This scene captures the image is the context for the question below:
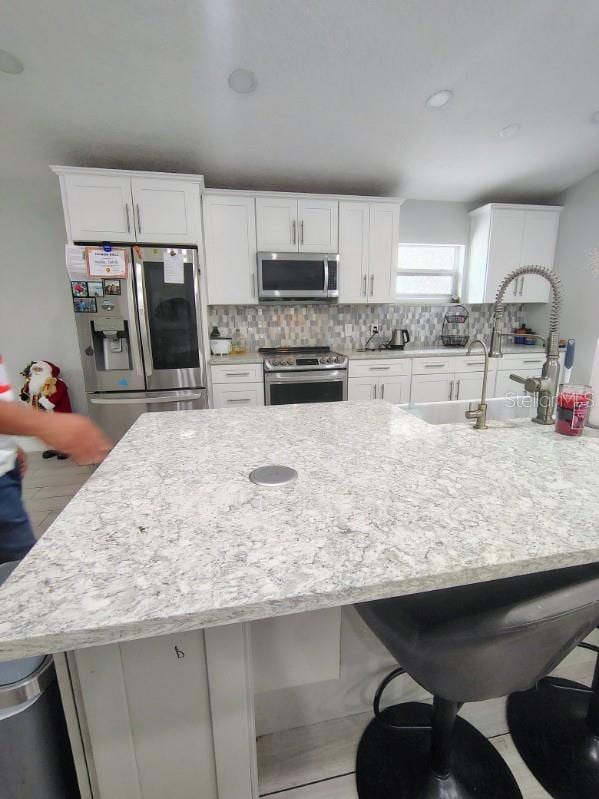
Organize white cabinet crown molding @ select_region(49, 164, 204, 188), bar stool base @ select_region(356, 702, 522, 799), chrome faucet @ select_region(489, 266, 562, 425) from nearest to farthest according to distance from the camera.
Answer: bar stool base @ select_region(356, 702, 522, 799) → chrome faucet @ select_region(489, 266, 562, 425) → white cabinet crown molding @ select_region(49, 164, 204, 188)

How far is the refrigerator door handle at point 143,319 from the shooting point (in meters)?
2.73

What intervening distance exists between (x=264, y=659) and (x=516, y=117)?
3.65 metres

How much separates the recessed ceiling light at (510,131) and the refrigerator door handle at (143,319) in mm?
2917

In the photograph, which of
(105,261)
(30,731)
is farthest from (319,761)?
(105,261)

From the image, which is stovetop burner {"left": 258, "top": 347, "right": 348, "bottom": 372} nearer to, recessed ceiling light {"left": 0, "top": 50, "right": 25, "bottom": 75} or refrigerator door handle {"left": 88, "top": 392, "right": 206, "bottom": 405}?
refrigerator door handle {"left": 88, "top": 392, "right": 206, "bottom": 405}

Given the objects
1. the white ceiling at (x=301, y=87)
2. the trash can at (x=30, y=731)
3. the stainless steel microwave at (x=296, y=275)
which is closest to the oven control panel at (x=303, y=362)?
the stainless steel microwave at (x=296, y=275)

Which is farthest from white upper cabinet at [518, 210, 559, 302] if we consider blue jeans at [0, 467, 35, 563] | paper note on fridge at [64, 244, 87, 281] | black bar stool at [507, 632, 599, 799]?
blue jeans at [0, 467, 35, 563]

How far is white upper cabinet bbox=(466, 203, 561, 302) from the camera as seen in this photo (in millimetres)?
3664

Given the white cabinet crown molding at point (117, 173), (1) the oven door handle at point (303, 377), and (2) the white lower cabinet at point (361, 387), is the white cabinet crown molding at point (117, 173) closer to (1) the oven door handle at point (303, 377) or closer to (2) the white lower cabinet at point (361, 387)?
(1) the oven door handle at point (303, 377)

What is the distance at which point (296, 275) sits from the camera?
3236mm

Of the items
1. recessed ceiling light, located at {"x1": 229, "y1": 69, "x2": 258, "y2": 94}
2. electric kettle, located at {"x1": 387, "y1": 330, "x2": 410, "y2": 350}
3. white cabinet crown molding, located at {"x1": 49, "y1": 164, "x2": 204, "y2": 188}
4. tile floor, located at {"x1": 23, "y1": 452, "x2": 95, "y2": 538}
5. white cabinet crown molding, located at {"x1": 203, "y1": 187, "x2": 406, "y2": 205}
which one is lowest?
tile floor, located at {"x1": 23, "y1": 452, "x2": 95, "y2": 538}

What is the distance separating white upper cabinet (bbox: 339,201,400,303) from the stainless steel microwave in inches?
7.5

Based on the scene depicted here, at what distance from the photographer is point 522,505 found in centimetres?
71

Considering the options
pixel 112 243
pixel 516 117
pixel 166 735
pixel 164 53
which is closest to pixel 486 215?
pixel 516 117
